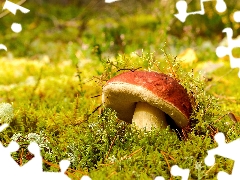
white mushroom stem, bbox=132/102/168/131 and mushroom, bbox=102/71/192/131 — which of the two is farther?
white mushroom stem, bbox=132/102/168/131

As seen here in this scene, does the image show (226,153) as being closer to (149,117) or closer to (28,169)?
(149,117)

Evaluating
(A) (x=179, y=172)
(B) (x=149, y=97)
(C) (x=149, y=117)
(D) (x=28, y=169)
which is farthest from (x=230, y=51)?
(D) (x=28, y=169)

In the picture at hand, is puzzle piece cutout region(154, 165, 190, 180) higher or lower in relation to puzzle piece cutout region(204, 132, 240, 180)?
lower

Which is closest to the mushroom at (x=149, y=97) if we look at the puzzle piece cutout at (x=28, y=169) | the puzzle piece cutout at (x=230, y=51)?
the puzzle piece cutout at (x=28, y=169)

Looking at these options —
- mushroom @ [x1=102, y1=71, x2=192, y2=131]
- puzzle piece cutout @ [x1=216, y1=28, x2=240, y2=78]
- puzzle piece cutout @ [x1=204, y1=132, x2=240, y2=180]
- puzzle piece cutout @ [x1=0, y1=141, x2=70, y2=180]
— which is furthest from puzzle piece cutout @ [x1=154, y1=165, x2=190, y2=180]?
puzzle piece cutout @ [x1=216, y1=28, x2=240, y2=78]

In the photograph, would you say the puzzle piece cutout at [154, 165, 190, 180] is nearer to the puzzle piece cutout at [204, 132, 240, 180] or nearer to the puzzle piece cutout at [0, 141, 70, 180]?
the puzzle piece cutout at [204, 132, 240, 180]

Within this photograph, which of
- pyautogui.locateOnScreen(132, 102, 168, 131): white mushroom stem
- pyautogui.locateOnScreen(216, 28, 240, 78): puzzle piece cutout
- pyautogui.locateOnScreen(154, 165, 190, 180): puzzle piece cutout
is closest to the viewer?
pyautogui.locateOnScreen(154, 165, 190, 180): puzzle piece cutout

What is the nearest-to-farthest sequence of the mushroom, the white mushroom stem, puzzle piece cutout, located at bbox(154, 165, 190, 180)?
puzzle piece cutout, located at bbox(154, 165, 190, 180), the mushroom, the white mushroom stem

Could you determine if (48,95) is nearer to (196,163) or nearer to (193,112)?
(193,112)
